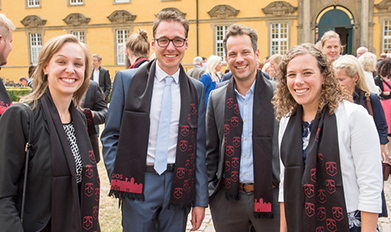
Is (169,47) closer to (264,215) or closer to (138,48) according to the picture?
(264,215)

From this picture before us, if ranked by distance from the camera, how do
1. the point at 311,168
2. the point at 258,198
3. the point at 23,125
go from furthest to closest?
the point at 258,198 < the point at 311,168 < the point at 23,125

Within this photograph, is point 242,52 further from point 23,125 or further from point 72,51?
point 23,125

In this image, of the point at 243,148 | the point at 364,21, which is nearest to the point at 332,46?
the point at 243,148

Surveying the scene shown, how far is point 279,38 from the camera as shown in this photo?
2559cm

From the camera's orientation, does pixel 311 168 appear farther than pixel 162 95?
No

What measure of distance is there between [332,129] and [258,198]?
0.97m

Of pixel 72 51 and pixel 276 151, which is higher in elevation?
pixel 72 51

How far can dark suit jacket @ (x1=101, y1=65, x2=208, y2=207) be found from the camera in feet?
9.74

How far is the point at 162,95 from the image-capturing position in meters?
3.02

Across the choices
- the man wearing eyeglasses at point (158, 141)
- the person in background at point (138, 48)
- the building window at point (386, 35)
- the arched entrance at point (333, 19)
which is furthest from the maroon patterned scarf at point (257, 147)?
the building window at point (386, 35)

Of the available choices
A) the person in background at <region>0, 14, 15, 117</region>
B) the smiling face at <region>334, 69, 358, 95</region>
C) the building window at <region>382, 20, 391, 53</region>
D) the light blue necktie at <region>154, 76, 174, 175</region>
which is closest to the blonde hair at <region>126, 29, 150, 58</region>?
the person in background at <region>0, 14, 15, 117</region>

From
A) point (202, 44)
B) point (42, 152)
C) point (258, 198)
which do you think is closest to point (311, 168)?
point (258, 198)

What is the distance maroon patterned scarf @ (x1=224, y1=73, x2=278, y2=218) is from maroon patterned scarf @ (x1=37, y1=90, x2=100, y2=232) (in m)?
1.14

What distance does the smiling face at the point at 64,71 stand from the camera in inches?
98.3
